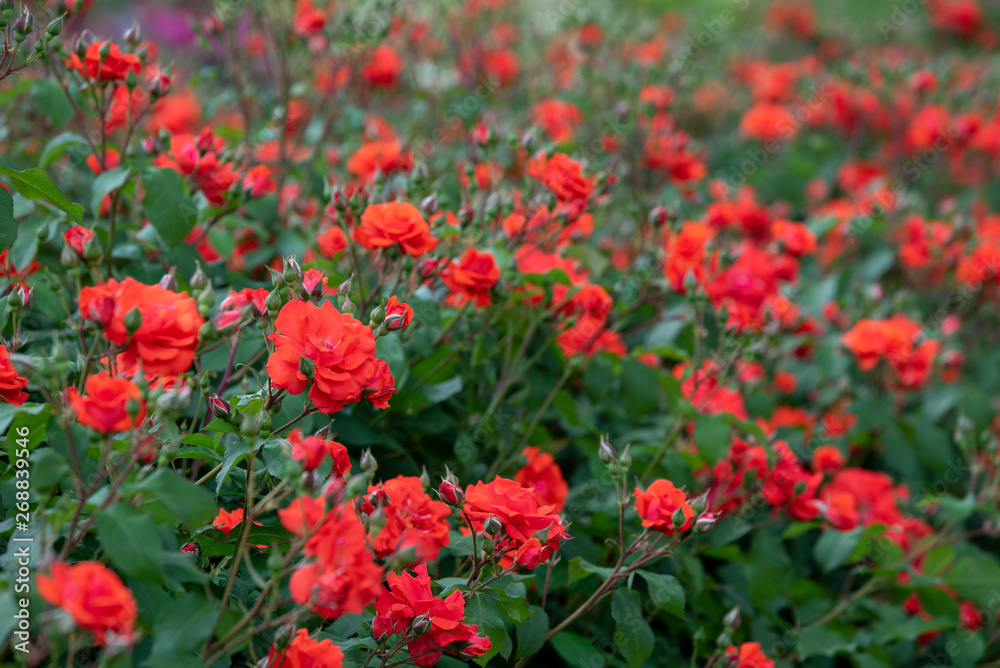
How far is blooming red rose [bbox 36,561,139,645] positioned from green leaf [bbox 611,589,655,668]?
106 centimetres

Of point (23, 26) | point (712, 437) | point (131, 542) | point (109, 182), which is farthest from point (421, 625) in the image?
point (23, 26)

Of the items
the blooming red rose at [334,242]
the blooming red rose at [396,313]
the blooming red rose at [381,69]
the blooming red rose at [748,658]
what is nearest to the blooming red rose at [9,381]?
the blooming red rose at [396,313]

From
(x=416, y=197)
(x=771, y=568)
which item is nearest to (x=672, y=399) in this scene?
(x=771, y=568)

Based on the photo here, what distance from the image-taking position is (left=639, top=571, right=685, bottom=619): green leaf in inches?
65.6

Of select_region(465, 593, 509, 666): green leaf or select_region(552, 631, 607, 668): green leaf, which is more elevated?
select_region(465, 593, 509, 666): green leaf

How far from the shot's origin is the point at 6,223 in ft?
5.18

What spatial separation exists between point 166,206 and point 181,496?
3.44ft

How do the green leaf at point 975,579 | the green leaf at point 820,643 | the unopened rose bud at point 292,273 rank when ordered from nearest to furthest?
the unopened rose bud at point 292,273 → the green leaf at point 820,643 → the green leaf at point 975,579

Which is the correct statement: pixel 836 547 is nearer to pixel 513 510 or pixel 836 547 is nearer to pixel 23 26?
pixel 513 510

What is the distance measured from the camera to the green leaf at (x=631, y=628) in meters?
1.73

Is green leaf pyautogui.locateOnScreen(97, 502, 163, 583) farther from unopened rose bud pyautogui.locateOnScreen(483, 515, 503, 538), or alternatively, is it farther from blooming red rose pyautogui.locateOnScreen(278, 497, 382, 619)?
unopened rose bud pyautogui.locateOnScreen(483, 515, 503, 538)

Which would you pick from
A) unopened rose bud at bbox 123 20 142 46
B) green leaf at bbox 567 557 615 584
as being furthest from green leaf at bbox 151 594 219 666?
unopened rose bud at bbox 123 20 142 46

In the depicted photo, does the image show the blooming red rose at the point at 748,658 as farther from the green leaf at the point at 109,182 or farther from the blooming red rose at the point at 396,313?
the green leaf at the point at 109,182

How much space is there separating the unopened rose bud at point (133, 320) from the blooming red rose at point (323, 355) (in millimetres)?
214
